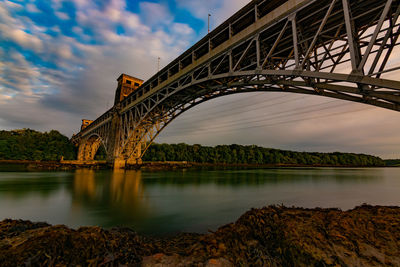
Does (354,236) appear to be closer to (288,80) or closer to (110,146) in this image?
(288,80)

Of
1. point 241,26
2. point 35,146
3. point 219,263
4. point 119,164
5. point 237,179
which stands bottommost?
point 237,179

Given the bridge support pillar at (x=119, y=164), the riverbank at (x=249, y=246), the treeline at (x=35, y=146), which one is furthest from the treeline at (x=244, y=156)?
the riverbank at (x=249, y=246)

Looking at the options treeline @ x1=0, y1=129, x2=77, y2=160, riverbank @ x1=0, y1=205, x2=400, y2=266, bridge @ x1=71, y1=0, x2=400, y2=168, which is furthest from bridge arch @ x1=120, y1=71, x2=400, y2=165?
treeline @ x1=0, y1=129, x2=77, y2=160

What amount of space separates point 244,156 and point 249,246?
76.4 metres

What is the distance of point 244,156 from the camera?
7600 cm

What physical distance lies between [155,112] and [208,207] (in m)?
17.8

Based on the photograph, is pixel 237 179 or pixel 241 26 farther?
pixel 237 179

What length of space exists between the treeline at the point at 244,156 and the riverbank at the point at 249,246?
2301 inches

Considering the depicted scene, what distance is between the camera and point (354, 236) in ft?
9.15

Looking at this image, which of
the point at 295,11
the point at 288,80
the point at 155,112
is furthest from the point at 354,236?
the point at 155,112

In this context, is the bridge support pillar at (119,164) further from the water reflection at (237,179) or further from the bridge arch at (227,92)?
the water reflection at (237,179)

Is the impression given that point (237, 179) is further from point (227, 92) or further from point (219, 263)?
point (219, 263)

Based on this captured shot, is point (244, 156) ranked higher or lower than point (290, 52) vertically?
lower

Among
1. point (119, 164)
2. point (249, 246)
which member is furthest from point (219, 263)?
point (119, 164)
